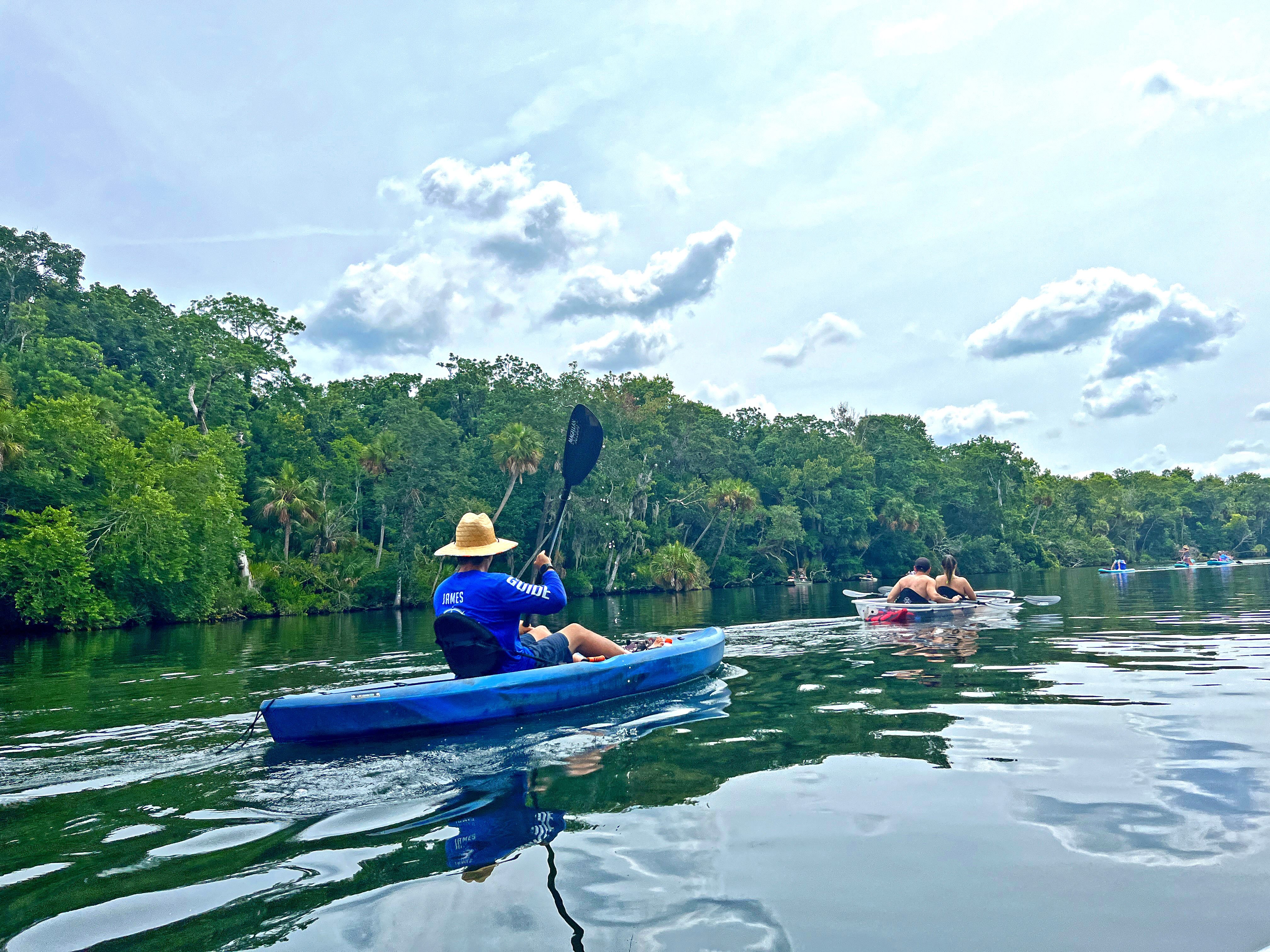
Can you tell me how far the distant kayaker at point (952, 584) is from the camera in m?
13.2

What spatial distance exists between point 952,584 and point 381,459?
1031 inches

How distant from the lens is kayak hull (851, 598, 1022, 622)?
40.4ft

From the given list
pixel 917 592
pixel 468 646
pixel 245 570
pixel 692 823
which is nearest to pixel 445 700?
pixel 468 646

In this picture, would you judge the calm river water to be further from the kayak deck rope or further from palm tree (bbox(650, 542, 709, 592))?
palm tree (bbox(650, 542, 709, 592))

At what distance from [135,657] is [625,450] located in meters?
27.0

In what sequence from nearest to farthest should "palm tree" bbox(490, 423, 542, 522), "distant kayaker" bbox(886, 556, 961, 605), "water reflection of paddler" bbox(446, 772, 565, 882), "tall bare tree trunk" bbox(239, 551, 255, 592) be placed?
"water reflection of paddler" bbox(446, 772, 565, 882)
"distant kayaker" bbox(886, 556, 961, 605)
"tall bare tree trunk" bbox(239, 551, 255, 592)
"palm tree" bbox(490, 423, 542, 522)

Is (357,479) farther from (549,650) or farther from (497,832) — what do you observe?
(497,832)

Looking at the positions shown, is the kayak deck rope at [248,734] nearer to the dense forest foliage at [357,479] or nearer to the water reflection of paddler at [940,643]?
the water reflection of paddler at [940,643]

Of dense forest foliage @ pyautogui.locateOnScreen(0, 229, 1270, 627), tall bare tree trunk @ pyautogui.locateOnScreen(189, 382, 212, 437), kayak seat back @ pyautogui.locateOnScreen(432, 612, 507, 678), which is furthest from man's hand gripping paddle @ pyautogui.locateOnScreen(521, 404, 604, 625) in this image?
tall bare tree trunk @ pyautogui.locateOnScreen(189, 382, 212, 437)

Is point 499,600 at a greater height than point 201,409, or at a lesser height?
lesser

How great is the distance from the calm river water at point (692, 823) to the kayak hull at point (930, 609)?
181 inches

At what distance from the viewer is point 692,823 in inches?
139

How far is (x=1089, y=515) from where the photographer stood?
237 feet

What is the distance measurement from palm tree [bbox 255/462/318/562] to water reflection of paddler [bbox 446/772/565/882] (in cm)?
2902
